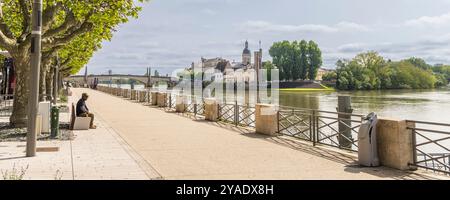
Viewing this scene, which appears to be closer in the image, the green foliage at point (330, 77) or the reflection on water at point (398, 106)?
the reflection on water at point (398, 106)

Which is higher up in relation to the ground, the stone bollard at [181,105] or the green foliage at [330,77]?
the green foliage at [330,77]

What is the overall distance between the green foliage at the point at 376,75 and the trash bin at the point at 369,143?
8857 centimetres

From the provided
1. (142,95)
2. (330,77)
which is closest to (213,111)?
(142,95)

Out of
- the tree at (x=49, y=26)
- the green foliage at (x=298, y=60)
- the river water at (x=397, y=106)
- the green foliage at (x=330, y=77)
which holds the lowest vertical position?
the river water at (x=397, y=106)

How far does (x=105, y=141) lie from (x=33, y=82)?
3.10 meters

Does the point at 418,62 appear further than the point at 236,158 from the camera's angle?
Yes

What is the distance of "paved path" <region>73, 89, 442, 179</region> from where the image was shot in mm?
7047

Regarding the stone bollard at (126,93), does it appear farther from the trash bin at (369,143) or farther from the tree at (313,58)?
the tree at (313,58)

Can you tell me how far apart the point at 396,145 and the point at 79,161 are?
20.5 ft

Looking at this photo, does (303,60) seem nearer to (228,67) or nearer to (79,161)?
(228,67)

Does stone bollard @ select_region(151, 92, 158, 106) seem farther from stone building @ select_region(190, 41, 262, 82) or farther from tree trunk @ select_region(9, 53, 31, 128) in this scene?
stone building @ select_region(190, 41, 262, 82)

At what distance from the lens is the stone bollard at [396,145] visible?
7.46 metres

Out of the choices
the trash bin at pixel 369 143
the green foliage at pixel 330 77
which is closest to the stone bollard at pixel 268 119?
the trash bin at pixel 369 143

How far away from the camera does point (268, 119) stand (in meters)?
12.4
